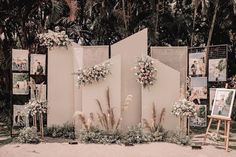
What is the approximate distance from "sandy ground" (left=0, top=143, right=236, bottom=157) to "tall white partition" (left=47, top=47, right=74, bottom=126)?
1574 millimetres

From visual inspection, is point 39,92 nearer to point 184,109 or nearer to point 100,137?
point 100,137

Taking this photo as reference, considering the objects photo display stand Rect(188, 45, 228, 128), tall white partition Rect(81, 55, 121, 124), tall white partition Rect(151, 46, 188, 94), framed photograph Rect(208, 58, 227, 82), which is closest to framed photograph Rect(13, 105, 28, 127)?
tall white partition Rect(81, 55, 121, 124)

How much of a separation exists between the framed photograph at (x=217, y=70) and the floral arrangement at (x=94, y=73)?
3.62m

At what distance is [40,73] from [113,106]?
108 inches

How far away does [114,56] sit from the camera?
12.6 metres

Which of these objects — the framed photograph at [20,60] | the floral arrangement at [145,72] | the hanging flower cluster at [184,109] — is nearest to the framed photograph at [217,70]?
the hanging flower cluster at [184,109]

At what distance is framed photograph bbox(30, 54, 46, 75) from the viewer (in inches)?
539

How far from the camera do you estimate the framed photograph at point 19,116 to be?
539 inches

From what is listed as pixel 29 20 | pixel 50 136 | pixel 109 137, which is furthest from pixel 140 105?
pixel 29 20

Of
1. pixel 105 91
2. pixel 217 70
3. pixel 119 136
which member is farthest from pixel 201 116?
pixel 105 91

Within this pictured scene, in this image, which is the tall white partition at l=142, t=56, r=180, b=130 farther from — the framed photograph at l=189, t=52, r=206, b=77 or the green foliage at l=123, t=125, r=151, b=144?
the framed photograph at l=189, t=52, r=206, b=77

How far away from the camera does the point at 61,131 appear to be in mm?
13156

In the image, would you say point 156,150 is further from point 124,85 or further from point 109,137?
point 124,85

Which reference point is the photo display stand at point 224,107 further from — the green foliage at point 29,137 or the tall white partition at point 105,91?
the green foliage at point 29,137
